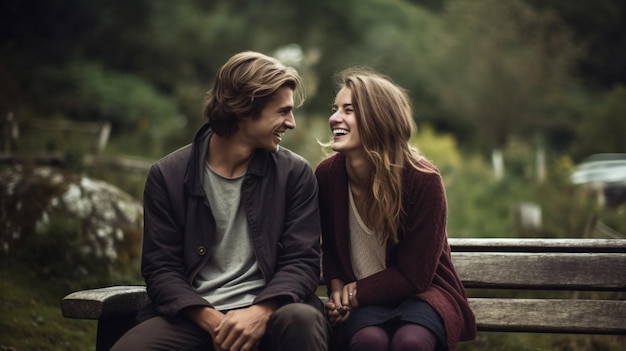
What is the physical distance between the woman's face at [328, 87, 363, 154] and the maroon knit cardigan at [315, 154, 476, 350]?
22 cm

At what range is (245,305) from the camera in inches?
131

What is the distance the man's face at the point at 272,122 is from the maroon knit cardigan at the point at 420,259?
0.38 meters

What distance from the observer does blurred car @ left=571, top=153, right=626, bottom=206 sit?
15.6 metres

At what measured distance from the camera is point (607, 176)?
18594 millimetres

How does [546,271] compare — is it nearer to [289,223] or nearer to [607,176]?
[289,223]

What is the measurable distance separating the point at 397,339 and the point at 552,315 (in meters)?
0.96

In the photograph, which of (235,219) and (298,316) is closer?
(298,316)

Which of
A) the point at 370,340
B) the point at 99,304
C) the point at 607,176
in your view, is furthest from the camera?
the point at 607,176

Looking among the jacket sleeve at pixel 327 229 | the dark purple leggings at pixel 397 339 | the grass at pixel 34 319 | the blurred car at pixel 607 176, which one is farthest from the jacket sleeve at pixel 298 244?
the blurred car at pixel 607 176

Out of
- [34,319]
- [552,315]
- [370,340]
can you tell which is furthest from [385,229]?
[34,319]

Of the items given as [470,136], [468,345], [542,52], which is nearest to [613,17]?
[470,136]

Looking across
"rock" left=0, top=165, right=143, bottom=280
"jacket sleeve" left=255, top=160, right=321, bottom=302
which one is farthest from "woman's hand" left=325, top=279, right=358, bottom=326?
"rock" left=0, top=165, right=143, bottom=280

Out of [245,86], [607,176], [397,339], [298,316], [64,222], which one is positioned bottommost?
[607,176]

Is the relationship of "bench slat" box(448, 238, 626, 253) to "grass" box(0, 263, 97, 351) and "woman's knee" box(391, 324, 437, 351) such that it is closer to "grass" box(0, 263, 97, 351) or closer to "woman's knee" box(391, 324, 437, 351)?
"woman's knee" box(391, 324, 437, 351)
